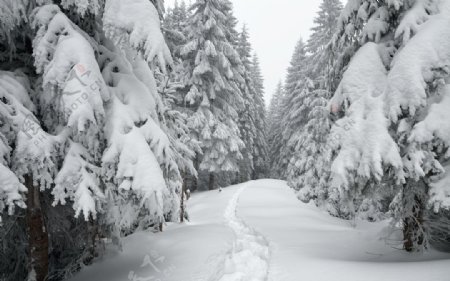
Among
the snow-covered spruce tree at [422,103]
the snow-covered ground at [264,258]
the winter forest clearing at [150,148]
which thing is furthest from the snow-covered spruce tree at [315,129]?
the snow-covered spruce tree at [422,103]

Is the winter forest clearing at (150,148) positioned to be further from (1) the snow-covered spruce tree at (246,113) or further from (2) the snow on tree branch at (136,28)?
(1) the snow-covered spruce tree at (246,113)

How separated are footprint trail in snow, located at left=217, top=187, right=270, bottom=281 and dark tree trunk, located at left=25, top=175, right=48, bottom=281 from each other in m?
3.31

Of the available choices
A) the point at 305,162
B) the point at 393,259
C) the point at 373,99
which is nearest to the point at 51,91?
the point at 373,99

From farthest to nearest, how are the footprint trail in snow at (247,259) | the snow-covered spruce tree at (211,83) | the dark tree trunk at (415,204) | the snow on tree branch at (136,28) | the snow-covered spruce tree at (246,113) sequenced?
the snow-covered spruce tree at (246,113) < the snow-covered spruce tree at (211,83) < the dark tree trunk at (415,204) < the footprint trail in snow at (247,259) < the snow on tree branch at (136,28)

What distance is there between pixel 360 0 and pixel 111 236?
25.8 ft

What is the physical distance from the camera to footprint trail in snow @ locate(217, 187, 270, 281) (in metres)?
6.70

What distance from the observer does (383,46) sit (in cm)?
773

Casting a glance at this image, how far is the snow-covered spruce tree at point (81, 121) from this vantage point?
216 inches

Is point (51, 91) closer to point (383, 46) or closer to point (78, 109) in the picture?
point (78, 109)

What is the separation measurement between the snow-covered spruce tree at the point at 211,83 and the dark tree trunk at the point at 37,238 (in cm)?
1771

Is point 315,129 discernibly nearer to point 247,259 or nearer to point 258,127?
point 247,259

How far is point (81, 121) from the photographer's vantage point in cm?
542

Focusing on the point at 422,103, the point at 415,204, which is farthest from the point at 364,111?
the point at 415,204

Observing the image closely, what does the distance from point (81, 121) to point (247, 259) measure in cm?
478
